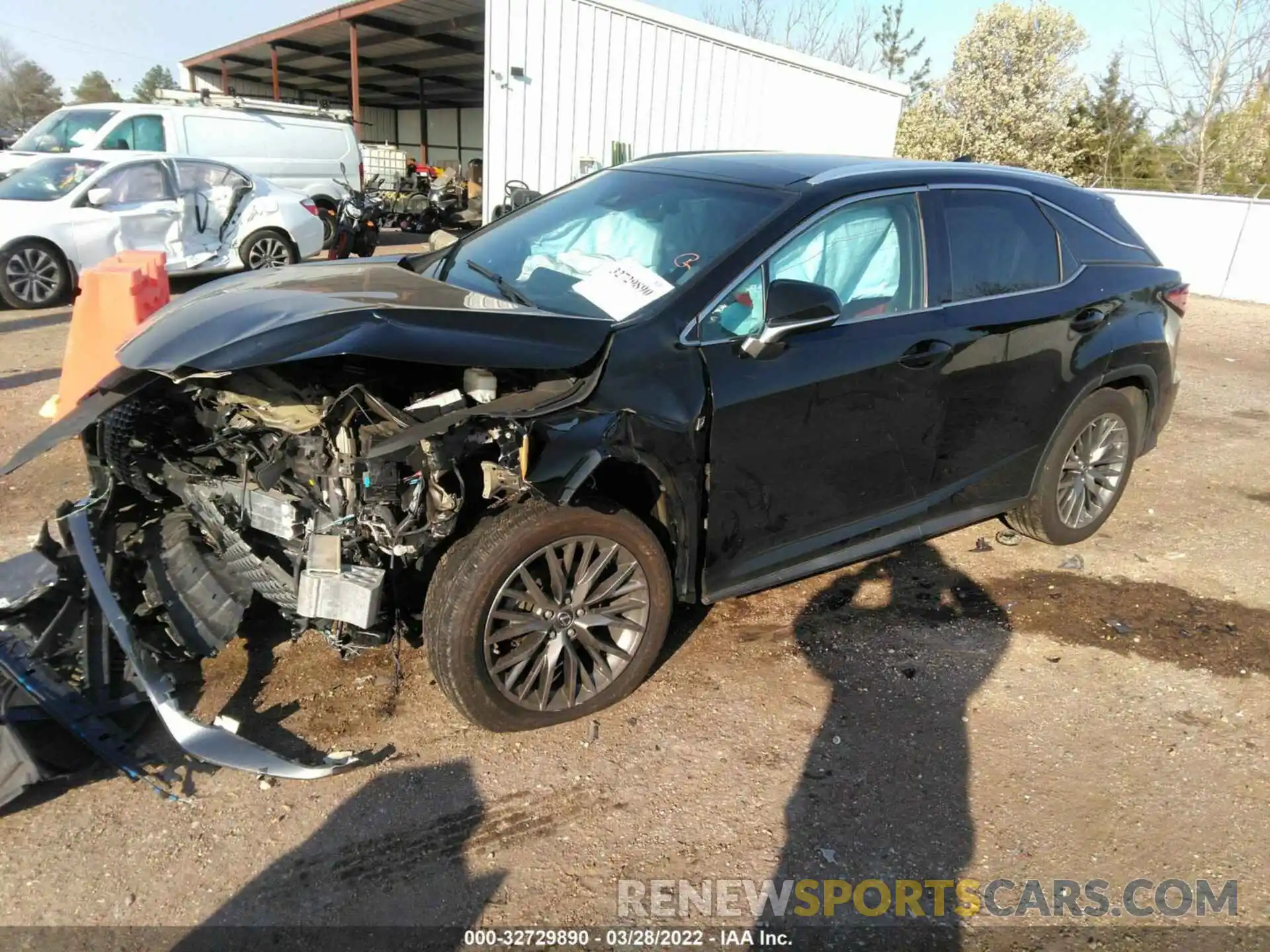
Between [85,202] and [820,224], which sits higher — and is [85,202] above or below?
below

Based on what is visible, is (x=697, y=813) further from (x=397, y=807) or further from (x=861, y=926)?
(x=397, y=807)

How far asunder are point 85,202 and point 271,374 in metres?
8.53

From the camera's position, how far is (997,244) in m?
3.83

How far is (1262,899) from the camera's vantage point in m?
2.48

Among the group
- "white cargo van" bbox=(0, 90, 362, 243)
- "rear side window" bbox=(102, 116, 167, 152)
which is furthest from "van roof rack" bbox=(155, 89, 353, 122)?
"rear side window" bbox=(102, 116, 167, 152)

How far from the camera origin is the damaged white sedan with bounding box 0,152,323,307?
9.29 m

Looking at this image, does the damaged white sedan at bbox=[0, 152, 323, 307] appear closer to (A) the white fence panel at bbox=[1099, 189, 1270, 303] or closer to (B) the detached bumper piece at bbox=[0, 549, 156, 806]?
(B) the detached bumper piece at bbox=[0, 549, 156, 806]

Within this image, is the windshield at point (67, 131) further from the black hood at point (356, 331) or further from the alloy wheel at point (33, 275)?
the black hood at point (356, 331)

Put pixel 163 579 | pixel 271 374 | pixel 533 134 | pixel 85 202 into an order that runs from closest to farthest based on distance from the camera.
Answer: pixel 271 374
pixel 163 579
pixel 85 202
pixel 533 134

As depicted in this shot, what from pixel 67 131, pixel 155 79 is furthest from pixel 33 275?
pixel 155 79

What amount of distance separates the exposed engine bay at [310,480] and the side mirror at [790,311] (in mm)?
685

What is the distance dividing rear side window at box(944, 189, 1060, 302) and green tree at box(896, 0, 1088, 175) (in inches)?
1088

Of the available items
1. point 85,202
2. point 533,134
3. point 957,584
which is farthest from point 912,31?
point 957,584

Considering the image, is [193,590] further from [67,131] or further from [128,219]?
[67,131]
